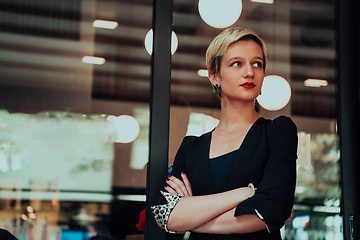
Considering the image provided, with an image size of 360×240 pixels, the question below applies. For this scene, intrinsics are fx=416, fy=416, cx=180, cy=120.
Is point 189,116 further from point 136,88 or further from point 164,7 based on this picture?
point 164,7

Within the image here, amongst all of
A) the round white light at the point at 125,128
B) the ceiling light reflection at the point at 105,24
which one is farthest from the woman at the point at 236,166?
the ceiling light reflection at the point at 105,24

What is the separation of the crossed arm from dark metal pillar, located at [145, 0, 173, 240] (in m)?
0.48

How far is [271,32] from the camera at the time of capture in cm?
264

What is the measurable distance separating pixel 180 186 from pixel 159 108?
59cm

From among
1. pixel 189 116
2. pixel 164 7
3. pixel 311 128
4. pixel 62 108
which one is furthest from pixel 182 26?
pixel 311 128

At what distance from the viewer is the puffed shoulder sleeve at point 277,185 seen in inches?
61.6

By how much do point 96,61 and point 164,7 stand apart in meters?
0.50

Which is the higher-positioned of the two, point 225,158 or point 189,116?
point 189,116

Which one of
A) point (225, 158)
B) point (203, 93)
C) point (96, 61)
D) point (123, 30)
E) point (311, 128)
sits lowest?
point (225, 158)

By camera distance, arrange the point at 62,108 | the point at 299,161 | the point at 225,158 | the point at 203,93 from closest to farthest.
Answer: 1. the point at 225,158
2. the point at 62,108
3. the point at 203,93
4. the point at 299,161

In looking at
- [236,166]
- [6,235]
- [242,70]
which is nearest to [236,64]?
[242,70]

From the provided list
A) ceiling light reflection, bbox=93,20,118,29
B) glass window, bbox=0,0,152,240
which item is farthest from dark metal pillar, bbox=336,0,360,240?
ceiling light reflection, bbox=93,20,118,29

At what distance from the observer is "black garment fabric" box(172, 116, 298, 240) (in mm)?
1575

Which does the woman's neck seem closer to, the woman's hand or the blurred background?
the woman's hand
